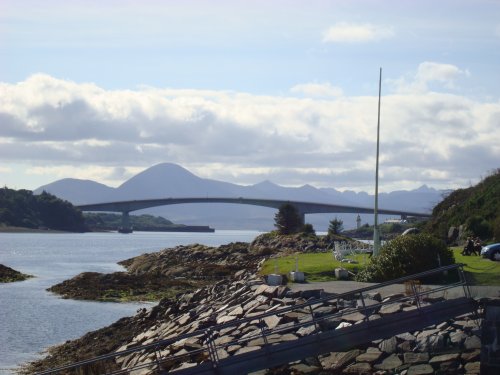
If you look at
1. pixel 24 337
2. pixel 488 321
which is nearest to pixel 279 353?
pixel 488 321

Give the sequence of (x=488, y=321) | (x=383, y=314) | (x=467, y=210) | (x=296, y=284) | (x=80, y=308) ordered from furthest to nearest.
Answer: (x=467, y=210)
(x=80, y=308)
(x=296, y=284)
(x=383, y=314)
(x=488, y=321)

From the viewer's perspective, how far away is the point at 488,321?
20609 millimetres

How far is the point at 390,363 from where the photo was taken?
21047 millimetres

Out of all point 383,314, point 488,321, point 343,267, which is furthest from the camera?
point 343,267

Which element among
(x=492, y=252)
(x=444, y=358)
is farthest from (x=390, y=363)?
(x=492, y=252)

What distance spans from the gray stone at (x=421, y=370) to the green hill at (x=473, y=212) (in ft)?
83.4

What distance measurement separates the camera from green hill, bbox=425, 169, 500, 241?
49156 millimetres

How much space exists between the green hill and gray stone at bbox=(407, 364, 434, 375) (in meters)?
25.4

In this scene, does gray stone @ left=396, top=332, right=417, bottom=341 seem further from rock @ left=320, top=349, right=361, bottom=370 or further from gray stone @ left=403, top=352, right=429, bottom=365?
rock @ left=320, top=349, right=361, bottom=370

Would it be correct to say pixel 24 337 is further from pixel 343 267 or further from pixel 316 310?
pixel 316 310

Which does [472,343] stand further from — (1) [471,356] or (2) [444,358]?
(2) [444,358]

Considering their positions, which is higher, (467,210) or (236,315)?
(467,210)

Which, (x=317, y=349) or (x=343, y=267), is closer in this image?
(x=317, y=349)

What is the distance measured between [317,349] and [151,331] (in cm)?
1221
